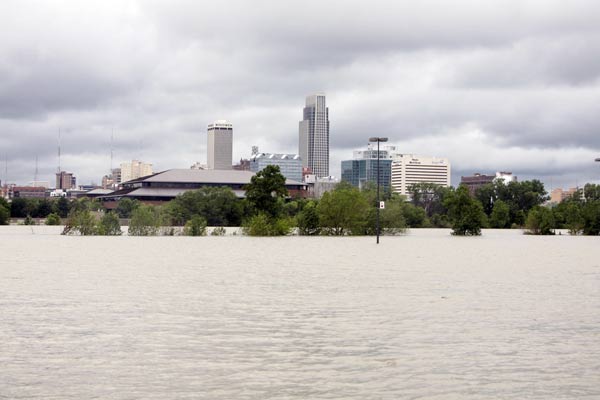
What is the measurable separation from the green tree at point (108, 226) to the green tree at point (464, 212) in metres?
42.7

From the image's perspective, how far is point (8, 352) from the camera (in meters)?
16.2

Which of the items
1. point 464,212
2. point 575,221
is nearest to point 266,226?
point 464,212

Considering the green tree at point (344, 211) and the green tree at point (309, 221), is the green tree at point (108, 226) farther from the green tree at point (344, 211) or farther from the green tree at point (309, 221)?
the green tree at point (344, 211)

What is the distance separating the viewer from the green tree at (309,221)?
104188mm

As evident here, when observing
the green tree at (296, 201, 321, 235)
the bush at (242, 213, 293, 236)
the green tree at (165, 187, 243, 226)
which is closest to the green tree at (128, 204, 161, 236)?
the bush at (242, 213, 293, 236)

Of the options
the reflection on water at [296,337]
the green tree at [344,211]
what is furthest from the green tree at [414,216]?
the reflection on water at [296,337]

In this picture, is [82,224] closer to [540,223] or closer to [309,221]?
[309,221]

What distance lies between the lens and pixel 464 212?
113 meters

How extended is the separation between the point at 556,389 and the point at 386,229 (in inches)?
3761

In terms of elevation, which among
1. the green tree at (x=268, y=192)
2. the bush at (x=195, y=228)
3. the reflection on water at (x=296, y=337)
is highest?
the green tree at (x=268, y=192)

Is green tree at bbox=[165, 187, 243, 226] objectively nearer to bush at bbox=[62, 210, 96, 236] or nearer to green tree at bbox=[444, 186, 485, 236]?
bush at bbox=[62, 210, 96, 236]

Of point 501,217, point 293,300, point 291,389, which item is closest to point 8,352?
point 291,389

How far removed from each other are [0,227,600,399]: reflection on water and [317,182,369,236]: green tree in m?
65.2

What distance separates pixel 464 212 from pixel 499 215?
60.0m
